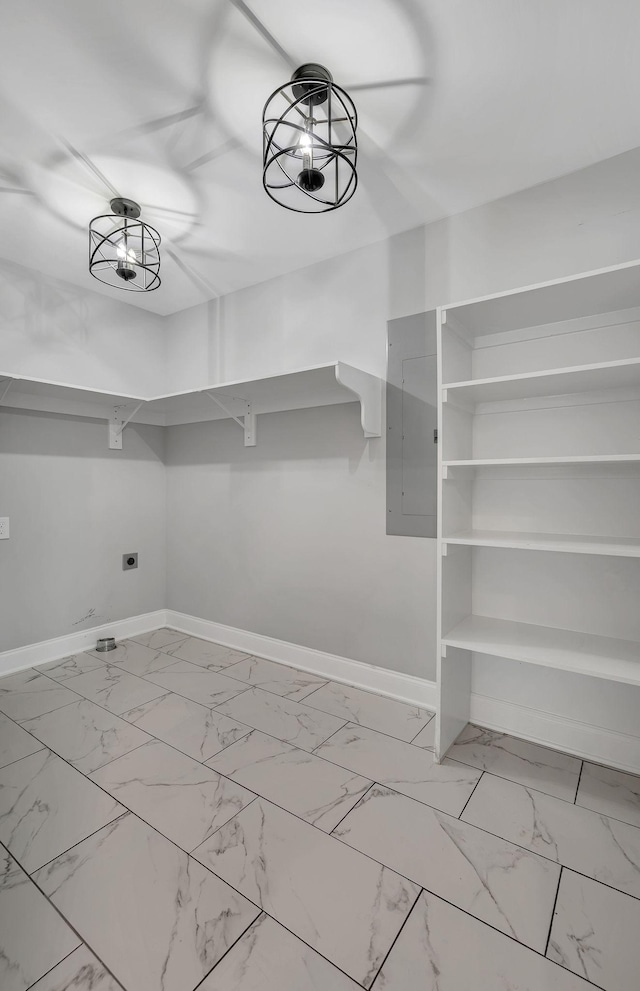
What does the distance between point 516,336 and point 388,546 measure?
108 cm

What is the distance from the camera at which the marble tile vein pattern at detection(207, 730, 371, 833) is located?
1.49 m

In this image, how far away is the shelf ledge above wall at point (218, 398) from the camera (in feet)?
7.07

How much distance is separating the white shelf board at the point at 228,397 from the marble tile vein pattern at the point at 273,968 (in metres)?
1.78

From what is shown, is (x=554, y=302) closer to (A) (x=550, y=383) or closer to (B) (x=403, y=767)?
(A) (x=550, y=383)

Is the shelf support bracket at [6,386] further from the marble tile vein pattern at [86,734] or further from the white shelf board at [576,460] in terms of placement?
the white shelf board at [576,460]

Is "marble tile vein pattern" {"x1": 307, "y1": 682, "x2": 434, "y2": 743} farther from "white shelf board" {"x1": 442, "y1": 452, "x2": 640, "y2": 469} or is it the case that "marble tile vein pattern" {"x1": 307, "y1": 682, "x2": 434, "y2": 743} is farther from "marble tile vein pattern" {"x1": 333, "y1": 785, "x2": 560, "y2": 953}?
"white shelf board" {"x1": 442, "y1": 452, "x2": 640, "y2": 469}

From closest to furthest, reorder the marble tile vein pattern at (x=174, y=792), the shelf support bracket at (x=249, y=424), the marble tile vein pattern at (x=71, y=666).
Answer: the marble tile vein pattern at (x=174, y=792)
the marble tile vein pattern at (x=71, y=666)
the shelf support bracket at (x=249, y=424)

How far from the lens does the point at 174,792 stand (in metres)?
1.57

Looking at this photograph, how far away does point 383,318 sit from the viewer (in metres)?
2.26

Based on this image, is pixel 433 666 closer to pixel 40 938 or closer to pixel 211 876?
pixel 211 876

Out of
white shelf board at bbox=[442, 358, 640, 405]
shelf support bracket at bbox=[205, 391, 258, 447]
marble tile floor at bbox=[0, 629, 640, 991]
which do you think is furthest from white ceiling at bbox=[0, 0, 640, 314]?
marble tile floor at bbox=[0, 629, 640, 991]

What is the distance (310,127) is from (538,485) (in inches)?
58.2

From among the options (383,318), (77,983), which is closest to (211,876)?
(77,983)

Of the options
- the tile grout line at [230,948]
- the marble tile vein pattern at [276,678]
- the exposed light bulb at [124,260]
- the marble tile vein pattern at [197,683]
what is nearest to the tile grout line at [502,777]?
the marble tile vein pattern at [276,678]
